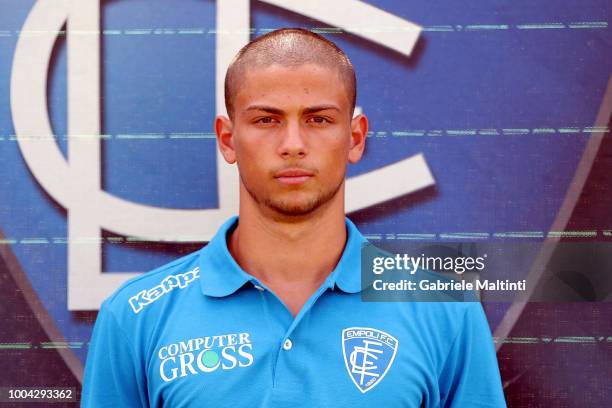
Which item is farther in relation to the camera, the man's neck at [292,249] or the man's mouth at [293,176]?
the man's neck at [292,249]

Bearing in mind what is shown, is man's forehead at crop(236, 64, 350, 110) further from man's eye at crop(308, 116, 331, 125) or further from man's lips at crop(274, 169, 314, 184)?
man's lips at crop(274, 169, 314, 184)

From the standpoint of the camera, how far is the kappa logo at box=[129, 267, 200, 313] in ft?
5.32

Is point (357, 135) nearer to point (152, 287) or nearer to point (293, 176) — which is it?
point (293, 176)

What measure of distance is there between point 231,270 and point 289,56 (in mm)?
490

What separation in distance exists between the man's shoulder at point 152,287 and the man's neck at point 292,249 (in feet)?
0.44

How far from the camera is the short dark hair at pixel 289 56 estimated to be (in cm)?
157

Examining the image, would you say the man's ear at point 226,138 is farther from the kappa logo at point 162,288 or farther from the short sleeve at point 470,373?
the short sleeve at point 470,373

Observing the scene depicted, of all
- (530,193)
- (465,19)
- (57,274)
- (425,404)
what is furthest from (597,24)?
(57,274)

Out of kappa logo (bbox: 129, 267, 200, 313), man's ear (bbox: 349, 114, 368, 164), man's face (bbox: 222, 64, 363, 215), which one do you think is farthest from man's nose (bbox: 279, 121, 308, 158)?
kappa logo (bbox: 129, 267, 200, 313)

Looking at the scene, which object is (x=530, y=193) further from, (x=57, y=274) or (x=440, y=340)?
(x=57, y=274)

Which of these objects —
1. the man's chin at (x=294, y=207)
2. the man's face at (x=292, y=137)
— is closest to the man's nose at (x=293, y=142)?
the man's face at (x=292, y=137)

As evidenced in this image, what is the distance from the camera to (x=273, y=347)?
1.49 m

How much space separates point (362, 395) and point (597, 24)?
1.17 metres

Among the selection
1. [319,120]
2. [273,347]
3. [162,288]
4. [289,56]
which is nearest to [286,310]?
[273,347]
